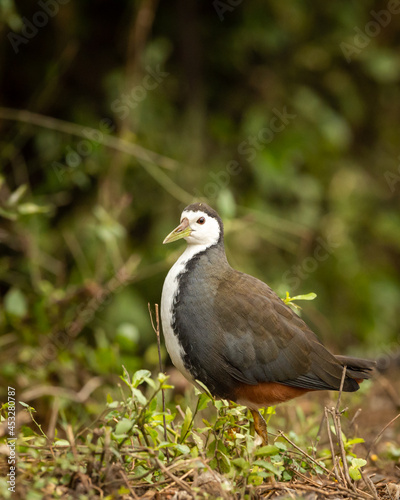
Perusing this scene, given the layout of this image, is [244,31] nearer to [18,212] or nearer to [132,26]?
[132,26]

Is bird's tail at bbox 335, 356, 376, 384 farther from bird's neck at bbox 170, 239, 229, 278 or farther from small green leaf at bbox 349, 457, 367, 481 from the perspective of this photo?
bird's neck at bbox 170, 239, 229, 278

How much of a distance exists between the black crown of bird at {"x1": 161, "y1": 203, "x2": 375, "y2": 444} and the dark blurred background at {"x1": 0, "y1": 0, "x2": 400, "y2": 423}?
155 cm

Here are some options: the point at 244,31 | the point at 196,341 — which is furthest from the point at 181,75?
the point at 196,341

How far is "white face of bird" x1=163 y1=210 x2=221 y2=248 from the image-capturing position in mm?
3254

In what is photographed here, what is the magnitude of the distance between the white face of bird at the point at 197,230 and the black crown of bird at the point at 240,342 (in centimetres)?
8

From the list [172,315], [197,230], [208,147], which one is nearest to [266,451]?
[172,315]

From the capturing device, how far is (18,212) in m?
3.90

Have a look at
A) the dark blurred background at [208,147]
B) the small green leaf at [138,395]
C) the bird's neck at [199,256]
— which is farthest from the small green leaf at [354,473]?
the dark blurred background at [208,147]

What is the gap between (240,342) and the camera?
9.80ft

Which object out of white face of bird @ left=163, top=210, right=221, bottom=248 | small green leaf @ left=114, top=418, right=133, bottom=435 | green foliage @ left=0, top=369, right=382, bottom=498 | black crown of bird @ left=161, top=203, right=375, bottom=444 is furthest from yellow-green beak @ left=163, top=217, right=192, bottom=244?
small green leaf @ left=114, top=418, right=133, bottom=435

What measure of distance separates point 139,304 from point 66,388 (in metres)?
1.14

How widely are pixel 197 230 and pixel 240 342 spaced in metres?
0.62

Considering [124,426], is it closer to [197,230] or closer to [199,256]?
[199,256]

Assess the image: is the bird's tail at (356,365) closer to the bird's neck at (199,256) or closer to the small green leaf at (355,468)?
the small green leaf at (355,468)
